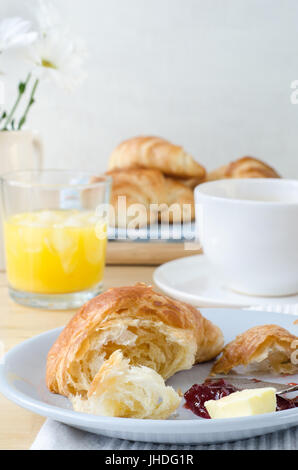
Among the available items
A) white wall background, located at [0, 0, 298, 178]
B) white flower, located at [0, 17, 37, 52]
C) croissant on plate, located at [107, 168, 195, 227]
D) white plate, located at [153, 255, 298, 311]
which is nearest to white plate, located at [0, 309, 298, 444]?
white plate, located at [153, 255, 298, 311]

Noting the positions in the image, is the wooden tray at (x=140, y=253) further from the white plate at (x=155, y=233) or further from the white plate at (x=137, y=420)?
the white plate at (x=137, y=420)

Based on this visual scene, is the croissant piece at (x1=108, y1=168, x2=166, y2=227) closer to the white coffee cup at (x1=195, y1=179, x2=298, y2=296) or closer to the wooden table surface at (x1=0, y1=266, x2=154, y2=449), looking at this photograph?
the wooden table surface at (x1=0, y1=266, x2=154, y2=449)

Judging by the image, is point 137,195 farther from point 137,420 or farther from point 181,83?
point 137,420

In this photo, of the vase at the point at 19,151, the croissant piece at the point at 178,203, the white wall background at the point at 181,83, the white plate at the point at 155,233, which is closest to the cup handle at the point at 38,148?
the vase at the point at 19,151

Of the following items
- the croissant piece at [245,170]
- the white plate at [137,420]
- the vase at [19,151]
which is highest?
the vase at [19,151]

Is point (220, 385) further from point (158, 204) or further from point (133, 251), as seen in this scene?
point (158, 204)

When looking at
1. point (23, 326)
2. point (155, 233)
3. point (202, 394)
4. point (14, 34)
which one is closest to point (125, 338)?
point (202, 394)
